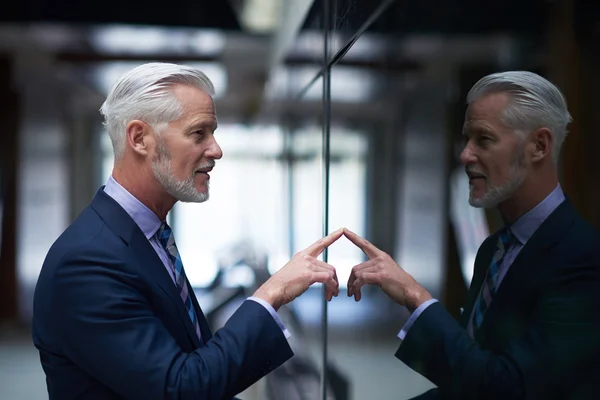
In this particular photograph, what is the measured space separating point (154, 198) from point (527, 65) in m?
1.04

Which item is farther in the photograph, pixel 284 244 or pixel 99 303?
pixel 284 244

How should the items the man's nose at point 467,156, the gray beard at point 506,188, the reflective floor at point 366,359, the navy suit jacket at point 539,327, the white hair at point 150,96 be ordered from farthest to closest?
the white hair at point 150,96 → the reflective floor at point 366,359 → the man's nose at point 467,156 → the gray beard at point 506,188 → the navy suit jacket at point 539,327

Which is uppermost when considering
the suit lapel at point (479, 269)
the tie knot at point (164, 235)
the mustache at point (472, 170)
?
the mustache at point (472, 170)

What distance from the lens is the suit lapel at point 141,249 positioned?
1.47m

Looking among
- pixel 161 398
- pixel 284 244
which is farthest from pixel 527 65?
pixel 284 244

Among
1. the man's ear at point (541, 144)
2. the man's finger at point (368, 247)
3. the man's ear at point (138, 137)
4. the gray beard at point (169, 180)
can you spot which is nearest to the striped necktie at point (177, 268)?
the gray beard at point (169, 180)

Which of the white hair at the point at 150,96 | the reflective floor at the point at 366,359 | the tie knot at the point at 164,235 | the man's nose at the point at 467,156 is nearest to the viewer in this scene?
the man's nose at the point at 467,156

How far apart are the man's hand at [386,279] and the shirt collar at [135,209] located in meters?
0.50

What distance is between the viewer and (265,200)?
6.73 meters

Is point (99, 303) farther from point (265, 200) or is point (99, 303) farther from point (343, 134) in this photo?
point (265, 200)

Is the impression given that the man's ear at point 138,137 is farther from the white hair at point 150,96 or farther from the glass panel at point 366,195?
the glass panel at point 366,195

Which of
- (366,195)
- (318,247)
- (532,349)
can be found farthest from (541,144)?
(366,195)

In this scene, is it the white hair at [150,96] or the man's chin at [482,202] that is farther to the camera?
the white hair at [150,96]

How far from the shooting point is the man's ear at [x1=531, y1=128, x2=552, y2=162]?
2.67 feet
